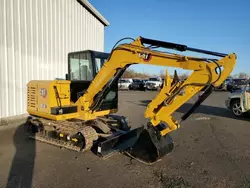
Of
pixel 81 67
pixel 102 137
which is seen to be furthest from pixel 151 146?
pixel 81 67

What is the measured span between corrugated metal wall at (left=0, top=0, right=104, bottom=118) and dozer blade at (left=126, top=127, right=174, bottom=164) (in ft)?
20.8

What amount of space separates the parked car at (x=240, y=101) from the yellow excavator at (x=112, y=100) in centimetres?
624

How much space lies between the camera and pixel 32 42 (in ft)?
33.4

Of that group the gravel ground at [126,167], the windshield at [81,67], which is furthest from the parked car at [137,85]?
the windshield at [81,67]

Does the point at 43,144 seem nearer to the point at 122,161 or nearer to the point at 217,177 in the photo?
the point at 122,161

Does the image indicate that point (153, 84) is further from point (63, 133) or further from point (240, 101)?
point (63, 133)

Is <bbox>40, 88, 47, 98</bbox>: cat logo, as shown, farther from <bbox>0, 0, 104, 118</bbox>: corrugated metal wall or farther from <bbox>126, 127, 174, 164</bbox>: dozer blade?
<bbox>0, 0, 104, 118</bbox>: corrugated metal wall

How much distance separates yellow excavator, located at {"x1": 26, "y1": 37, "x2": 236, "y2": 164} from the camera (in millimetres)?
4512

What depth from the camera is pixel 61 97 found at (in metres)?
6.09

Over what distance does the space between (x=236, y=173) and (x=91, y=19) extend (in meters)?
12.8

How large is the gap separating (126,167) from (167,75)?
218 cm

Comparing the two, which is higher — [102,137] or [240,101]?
[240,101]

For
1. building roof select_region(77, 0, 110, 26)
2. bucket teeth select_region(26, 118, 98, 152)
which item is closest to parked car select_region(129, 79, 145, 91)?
building roof select_region(77, 0, 110, 26)

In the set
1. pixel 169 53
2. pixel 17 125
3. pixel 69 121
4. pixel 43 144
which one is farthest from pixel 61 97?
pixel 17 125
